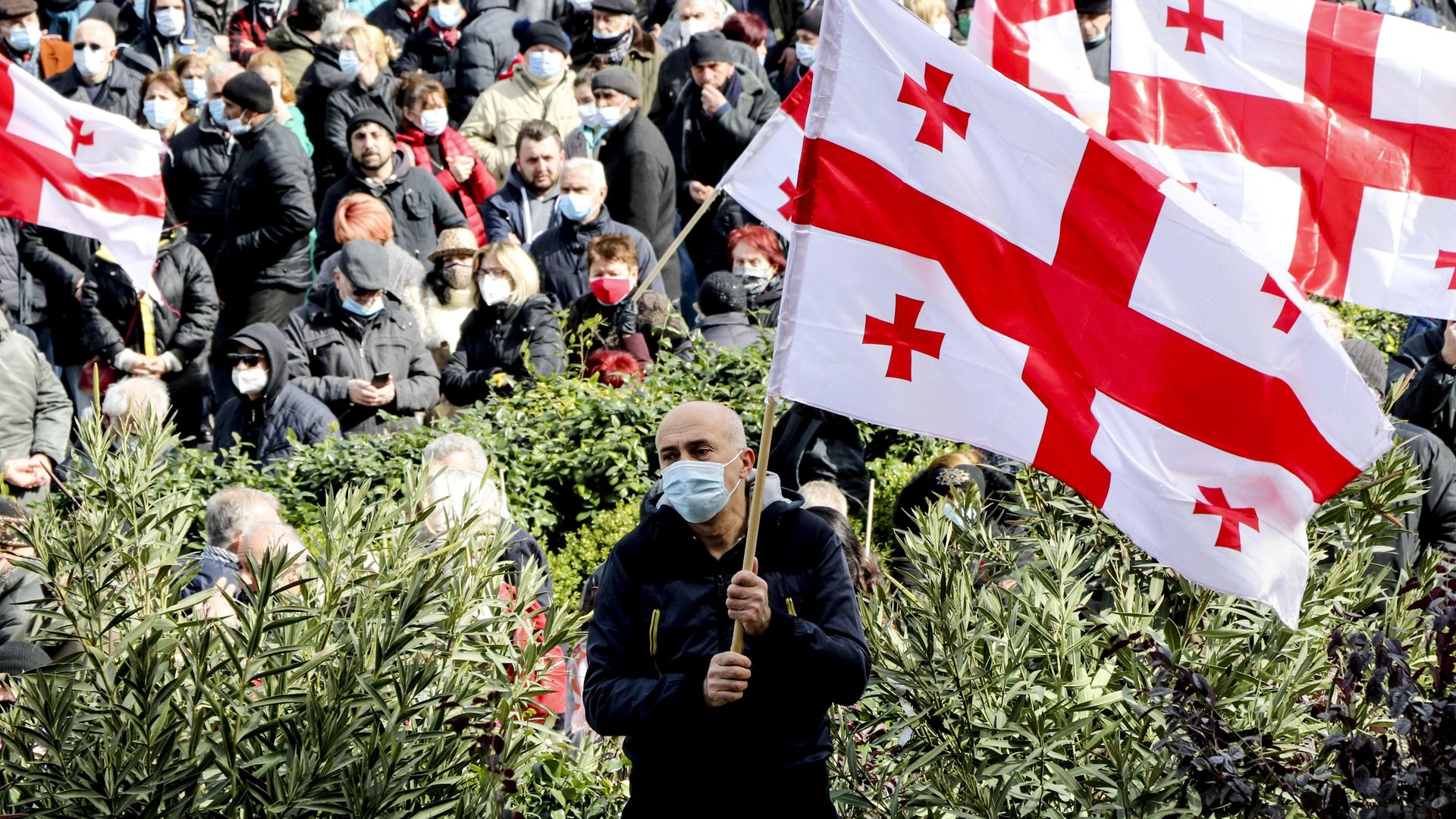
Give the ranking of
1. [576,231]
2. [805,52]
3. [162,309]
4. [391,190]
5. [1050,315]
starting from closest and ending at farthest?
[1050,315], [576,231], [162,309], [391,190], [805,52]

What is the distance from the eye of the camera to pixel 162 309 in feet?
40.8

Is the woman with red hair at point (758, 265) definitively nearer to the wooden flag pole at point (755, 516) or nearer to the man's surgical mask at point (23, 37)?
the wooden flag pole at point (755, 516)

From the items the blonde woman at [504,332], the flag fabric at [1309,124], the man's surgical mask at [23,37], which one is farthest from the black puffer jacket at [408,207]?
the flag fabric at [1309,124]

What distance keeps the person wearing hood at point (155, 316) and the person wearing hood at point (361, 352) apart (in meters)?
1.59

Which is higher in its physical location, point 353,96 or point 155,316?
point 353,96

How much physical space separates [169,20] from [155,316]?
15.9 ft

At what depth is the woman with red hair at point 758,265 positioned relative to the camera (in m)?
11.1

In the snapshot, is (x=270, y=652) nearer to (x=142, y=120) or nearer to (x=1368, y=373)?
(x=1368, y=373)

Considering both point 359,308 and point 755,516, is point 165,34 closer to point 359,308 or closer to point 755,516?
point 359,308

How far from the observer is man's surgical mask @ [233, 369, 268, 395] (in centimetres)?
1071

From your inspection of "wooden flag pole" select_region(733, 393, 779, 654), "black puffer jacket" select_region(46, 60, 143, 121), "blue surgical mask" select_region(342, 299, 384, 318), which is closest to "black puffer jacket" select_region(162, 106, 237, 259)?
"black puffer jacket" select_region(46, 60, 143, 121)

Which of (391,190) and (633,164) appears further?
(633,164)

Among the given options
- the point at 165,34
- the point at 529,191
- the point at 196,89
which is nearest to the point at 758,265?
the point at 529,191

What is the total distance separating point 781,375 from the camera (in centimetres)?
503
